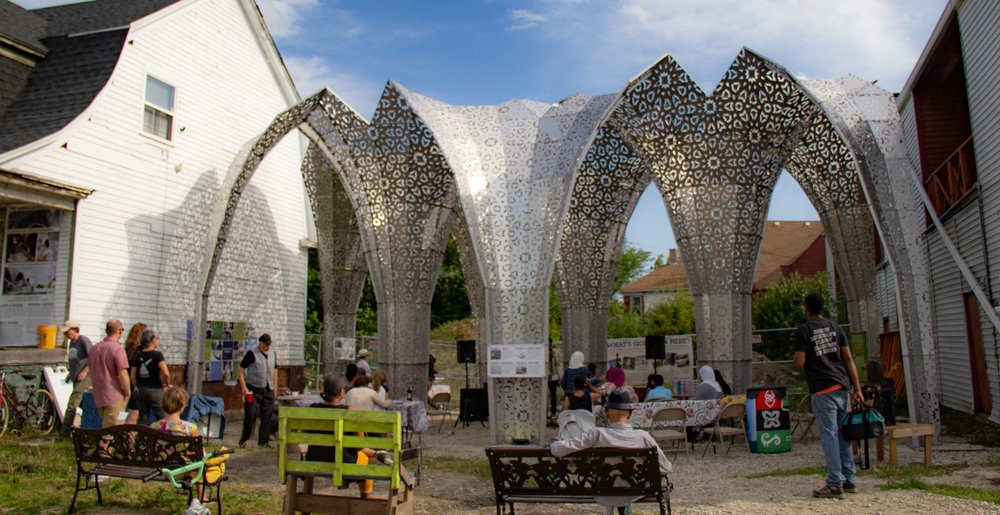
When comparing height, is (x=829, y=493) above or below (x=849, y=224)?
below

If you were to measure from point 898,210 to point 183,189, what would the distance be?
1267 centimetres

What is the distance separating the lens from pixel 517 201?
11156 millimetres

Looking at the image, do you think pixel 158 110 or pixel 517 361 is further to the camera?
pixel 158 110

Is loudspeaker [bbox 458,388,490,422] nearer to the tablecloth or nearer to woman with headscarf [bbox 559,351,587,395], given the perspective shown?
woman with headscarf [bbox 559,351,587,395]

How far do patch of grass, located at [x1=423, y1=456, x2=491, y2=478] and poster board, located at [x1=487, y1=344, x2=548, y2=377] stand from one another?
1.24 meters

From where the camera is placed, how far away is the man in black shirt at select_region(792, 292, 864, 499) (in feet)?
21.6

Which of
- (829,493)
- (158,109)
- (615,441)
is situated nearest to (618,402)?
(615,441)

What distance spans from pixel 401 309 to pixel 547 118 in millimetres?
4503

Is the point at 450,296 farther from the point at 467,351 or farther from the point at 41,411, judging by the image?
the point at 41,411

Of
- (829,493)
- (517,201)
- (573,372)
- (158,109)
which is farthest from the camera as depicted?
(158,109)

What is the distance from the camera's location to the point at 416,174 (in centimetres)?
1367

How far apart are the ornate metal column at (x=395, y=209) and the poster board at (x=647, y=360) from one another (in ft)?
22.2

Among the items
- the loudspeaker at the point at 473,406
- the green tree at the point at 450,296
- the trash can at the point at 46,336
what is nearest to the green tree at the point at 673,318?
the green tree at the point at 450,296

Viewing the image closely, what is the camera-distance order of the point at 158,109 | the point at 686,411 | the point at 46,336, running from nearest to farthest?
the point at 686,411 < the point at 46,336 < the point at 158,109
